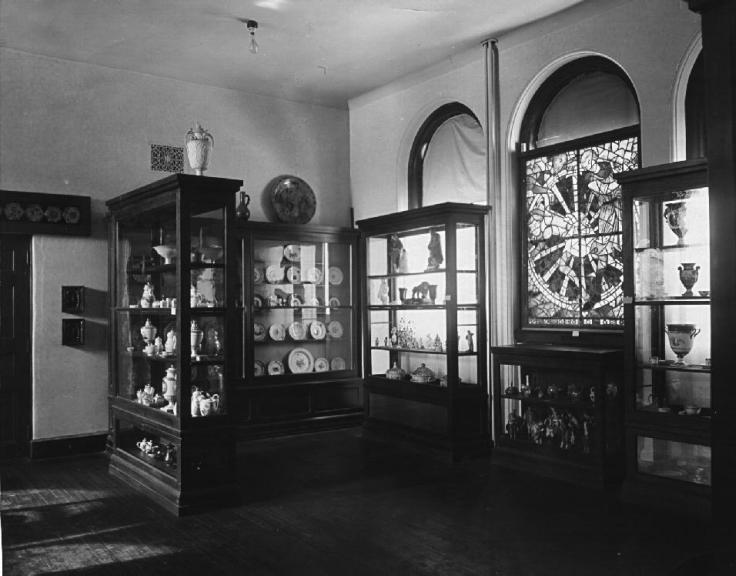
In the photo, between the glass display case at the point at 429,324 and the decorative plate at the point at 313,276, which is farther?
the decorative plate at the point at 313,276

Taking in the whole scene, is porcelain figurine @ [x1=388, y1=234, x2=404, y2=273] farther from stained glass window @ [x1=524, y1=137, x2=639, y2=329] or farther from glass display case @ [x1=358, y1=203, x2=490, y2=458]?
stained glass window @ [x1=524, y1=137, x2=639, y2=329]

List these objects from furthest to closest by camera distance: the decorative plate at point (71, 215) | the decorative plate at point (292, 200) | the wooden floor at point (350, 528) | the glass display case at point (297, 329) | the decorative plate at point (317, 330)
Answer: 1. the decorative plate at point (292, 200)
2. the decorative plate at point (317, 330)
3. the glass display case at point (297, 329)
4. the decorative plate at point (71, 215)
5. the wooden floor at point (350, 528)

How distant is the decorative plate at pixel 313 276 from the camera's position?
8016 mm

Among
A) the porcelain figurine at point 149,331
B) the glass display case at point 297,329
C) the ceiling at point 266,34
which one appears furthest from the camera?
the glass display case at point 297,329

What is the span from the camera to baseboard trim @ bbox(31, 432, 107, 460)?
22.0ft

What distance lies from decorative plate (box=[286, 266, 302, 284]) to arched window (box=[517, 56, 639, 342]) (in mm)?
2579

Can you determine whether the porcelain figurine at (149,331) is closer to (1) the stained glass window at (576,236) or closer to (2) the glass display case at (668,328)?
(1) the stained glass window at (576,236)

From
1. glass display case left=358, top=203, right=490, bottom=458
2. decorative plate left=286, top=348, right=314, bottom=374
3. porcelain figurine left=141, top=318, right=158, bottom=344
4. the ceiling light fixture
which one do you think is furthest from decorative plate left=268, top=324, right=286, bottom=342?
the ceiling light fixture

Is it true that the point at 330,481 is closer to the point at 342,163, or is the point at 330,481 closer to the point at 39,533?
the point at 39,533

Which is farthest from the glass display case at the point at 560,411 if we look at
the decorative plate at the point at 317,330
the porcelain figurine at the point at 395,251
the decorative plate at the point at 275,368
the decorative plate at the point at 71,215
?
the decorative plate at the point at 71,215

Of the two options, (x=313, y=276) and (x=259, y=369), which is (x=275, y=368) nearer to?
(x=259, y=369)

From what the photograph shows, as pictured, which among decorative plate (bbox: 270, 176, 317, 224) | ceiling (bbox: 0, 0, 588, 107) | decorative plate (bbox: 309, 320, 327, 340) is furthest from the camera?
decorative plate (bbox: 270, 176, 317, 224)

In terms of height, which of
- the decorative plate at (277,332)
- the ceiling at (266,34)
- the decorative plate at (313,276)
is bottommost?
the decorative plate at (277,332)

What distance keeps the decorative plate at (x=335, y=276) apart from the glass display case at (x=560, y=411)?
7.85 feet
